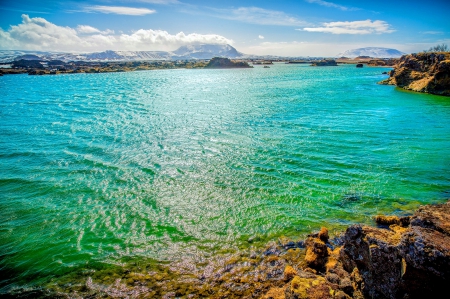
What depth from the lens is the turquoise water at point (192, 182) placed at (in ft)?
49.8

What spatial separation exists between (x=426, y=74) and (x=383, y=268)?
92687 mm

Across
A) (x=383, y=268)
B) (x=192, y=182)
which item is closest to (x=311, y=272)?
(x=383, y=268)

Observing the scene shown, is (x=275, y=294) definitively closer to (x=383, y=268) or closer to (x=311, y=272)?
(x=311, y=272)

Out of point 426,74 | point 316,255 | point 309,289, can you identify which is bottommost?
point 316,255

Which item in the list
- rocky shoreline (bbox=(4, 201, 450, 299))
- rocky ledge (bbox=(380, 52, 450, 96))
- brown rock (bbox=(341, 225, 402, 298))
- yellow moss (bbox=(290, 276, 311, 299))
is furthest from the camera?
rocky ledge (bbox=(380, 52, 450, 96))

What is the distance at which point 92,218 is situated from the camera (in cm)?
1752

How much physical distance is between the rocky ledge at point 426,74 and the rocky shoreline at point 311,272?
2834 inches

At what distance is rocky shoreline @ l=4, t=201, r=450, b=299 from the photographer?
827 centimetres

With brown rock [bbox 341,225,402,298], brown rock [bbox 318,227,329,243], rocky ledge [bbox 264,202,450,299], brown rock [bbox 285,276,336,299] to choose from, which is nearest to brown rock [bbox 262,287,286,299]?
rocky ledge [bbox 264,202,450,299]

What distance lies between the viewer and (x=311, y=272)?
38.0ft

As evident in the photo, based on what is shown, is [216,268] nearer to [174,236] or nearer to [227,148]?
[174,236]

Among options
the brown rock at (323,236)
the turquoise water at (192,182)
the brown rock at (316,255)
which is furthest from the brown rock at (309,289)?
the turquoise water at (192,182)

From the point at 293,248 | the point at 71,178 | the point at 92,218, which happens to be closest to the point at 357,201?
the point at 293,248

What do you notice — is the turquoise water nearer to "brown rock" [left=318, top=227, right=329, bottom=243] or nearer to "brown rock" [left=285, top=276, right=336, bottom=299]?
"brown rock" [left=318, top=227, right=329, bottom=243]
